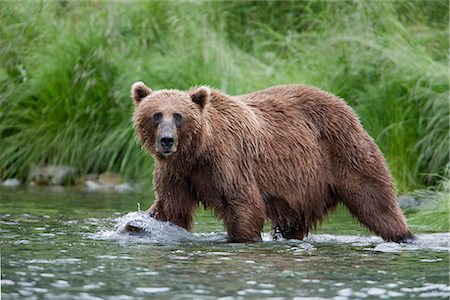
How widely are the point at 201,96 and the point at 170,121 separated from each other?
37cm

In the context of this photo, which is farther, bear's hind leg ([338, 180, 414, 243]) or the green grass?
the green grass

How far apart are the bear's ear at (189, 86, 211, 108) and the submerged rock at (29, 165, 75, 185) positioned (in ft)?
22.0

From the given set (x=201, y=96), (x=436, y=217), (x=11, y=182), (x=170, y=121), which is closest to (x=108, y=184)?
(x=11, y=182)

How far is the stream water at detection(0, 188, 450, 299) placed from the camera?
19.9ft

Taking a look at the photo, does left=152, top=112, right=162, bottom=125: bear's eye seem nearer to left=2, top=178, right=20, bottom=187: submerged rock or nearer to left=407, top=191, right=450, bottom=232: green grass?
left=407, top=191, right=450, bottom=232: green grass

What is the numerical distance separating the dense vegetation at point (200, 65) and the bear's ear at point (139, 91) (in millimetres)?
4734

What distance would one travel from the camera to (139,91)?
8438 millimetres

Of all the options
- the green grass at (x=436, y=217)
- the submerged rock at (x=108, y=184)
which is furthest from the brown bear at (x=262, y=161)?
the submerged rock at (x=108, y=184)

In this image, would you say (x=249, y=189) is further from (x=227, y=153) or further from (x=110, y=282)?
(x=110, y=282)

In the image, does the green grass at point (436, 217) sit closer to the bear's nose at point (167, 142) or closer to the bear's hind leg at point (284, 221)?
the bear's hind leg at point (284, 221)

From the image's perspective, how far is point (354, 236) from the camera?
30.6 ft

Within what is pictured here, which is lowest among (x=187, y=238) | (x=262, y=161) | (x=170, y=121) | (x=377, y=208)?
(x=187, y=238)

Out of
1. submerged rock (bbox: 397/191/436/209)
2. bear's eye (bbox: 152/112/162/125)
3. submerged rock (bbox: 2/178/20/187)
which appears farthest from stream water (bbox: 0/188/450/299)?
submerged rock (bbox: 2/178/20/187)

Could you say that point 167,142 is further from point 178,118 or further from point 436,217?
point 436,217
